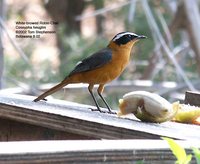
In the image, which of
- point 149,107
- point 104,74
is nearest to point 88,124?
point 149,107

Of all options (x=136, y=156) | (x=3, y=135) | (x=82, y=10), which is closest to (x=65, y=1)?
(x=82, y=10)

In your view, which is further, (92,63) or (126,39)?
(126,39)

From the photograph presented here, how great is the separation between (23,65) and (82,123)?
21.6 feet

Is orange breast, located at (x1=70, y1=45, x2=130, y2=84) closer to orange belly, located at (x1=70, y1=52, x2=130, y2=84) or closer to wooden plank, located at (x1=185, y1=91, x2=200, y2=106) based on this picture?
orange belly, located at (x1=70, y1=52, x2=130, y2=84)

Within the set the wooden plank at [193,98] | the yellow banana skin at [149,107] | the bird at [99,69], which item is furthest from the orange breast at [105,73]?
the yellow banana skin at [149,107]

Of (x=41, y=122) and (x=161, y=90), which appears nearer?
(x=41, y=122)

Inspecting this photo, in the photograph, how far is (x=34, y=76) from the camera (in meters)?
9.42

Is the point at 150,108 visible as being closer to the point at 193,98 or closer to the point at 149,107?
the point at 149,107

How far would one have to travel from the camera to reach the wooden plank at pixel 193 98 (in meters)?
3.97

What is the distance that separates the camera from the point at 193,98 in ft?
13.1

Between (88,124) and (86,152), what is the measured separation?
105 centimetres

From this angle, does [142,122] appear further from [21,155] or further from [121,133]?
[21,155]

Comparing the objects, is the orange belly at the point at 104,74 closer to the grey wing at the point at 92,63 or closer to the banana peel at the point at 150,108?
the grey wing at the point at 92,63

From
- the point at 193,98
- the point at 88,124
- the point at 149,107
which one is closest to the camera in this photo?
the point at 88,124
